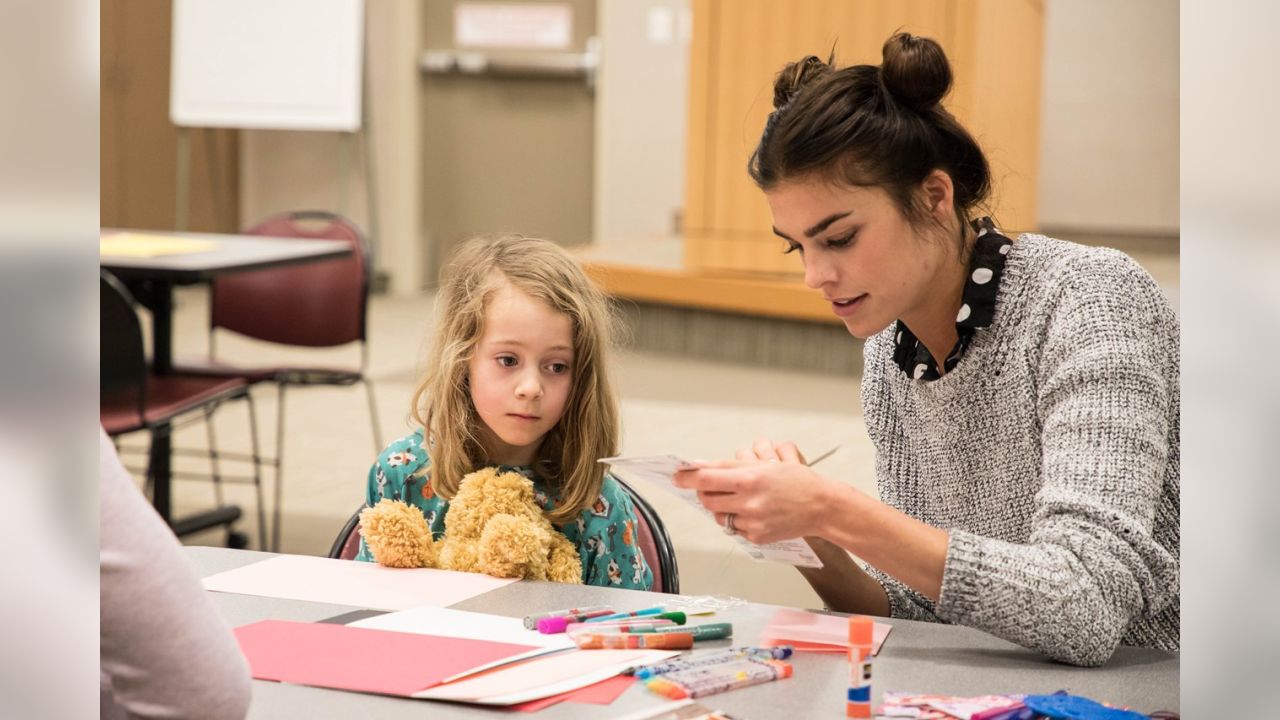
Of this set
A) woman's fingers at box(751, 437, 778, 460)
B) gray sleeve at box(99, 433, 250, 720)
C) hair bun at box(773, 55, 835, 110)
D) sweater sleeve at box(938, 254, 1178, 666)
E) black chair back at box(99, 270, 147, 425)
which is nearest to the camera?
gray sleeve at box(99, 433, 250, 720)

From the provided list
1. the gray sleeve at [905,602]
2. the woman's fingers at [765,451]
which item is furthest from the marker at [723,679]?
the gray sleeve at [905,602]

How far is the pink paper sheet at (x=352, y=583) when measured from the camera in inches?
57.5

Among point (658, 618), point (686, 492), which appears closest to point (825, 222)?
point (686, 492)

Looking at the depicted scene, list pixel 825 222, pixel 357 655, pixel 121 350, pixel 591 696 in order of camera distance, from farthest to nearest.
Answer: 1. pixel 121 350
2. pixel 825 222
3. pixel 357 655
4. pixel 591 696

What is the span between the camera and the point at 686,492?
4.41 ft

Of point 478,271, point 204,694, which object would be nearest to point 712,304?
point 478,271

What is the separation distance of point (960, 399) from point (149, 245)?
8.97 feet

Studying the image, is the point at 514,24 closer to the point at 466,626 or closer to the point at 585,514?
the point at 585,514

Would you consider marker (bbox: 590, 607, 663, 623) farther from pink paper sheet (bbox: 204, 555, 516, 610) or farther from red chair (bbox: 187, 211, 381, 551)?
red chair (bbox: 187, 211, 381, 551)

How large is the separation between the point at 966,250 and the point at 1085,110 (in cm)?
762

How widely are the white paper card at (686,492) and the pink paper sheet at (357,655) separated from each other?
0.19 metres

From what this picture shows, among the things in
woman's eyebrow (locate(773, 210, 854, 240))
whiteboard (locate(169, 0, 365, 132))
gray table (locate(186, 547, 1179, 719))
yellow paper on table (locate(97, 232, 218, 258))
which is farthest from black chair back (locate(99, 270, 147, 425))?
whiteboard (locate(169, 0, 365, 132))

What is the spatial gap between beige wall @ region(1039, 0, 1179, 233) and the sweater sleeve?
7386 mm

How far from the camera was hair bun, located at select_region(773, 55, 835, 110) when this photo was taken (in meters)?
1.60
